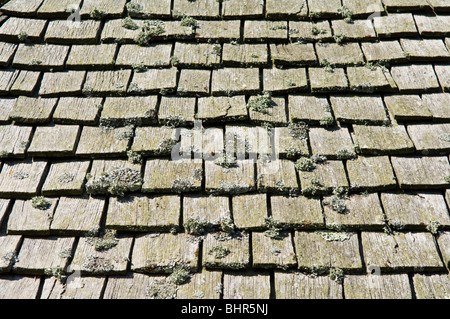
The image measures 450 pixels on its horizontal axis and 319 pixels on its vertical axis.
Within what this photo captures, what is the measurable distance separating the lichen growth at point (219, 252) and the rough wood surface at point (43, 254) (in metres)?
0.87

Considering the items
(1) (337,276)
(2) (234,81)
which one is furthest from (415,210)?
(2) (234,81)

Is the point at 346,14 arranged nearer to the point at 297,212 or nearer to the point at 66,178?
the point at 297,212

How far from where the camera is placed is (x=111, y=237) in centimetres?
247

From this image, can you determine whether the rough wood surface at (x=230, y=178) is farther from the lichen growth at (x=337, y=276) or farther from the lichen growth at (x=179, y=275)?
the lichen growth at (x=337, y=276)

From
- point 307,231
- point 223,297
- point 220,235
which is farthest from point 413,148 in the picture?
point 223,297

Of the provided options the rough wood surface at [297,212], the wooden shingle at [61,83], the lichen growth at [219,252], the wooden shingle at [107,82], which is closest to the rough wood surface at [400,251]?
the rough wood surface at [297,212]

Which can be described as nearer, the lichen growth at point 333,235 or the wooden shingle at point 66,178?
the lichen growth at point 333,235

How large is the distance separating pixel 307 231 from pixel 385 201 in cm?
55

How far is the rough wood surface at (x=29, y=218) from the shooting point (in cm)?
250

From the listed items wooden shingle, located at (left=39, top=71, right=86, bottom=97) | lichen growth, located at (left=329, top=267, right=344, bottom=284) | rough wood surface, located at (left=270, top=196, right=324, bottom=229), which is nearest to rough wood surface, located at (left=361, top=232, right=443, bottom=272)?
lichen growth, located at (left=329, top=267, right=344, bottom=284)

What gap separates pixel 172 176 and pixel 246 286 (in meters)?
0.84

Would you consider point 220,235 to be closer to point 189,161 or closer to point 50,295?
point 189,161

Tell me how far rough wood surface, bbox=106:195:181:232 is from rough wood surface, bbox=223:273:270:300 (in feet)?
1.53

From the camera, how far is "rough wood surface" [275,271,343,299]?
7.53ft
